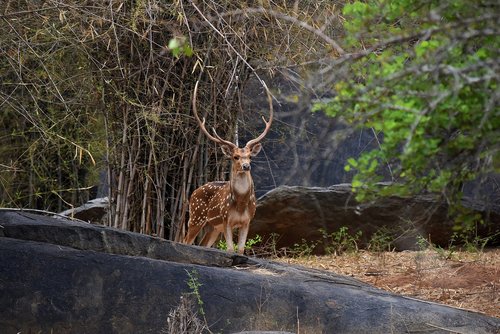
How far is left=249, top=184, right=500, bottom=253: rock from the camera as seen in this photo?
10398 mm

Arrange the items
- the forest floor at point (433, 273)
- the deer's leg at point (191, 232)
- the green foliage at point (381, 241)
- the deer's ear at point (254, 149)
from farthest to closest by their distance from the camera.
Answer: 1. the green foliage at point (381, 241)
2. the deer's leg at point (191, 232)
3. the deer's ear at point (254, 149)
4. the forest floor at point (433, 273)

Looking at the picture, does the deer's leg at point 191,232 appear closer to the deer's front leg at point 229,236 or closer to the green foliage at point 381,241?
the deer's front leg at point 229,236

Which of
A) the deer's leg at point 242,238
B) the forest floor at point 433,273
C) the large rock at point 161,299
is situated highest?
the deer's leg at point 242,238

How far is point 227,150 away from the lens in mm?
8883

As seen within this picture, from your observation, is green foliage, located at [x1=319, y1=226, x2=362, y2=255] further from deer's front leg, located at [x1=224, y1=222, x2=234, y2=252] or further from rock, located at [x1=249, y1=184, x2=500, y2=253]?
deer's front leg, located at [x1=224, y1=222, x2=234, y2=252]

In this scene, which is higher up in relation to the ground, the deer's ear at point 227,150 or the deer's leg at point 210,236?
the deer's ear at point 227,150

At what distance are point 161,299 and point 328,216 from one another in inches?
195

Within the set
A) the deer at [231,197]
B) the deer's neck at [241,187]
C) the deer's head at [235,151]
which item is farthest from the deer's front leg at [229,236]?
the deer's head at [235,151]

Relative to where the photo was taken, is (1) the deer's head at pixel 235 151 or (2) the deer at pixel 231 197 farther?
(2) the deer at pixel 231 197

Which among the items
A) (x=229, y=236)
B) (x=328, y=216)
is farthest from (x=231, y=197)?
(x=328, y=216)

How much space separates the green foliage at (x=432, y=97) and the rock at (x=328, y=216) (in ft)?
20.7

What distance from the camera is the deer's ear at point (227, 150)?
8.85 meters

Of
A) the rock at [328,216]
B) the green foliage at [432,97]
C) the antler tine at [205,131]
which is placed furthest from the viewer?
the rock at [328,216]

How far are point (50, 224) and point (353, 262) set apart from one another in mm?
3927
